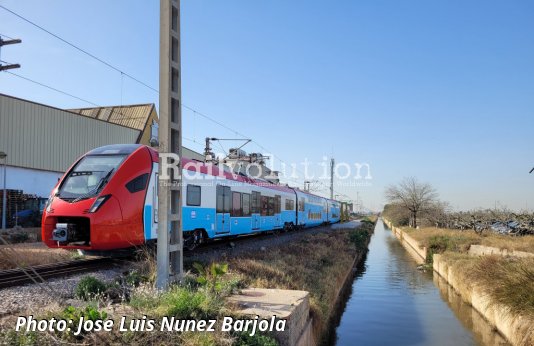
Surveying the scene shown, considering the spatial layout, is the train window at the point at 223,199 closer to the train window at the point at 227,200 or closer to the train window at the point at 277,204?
the train window at the point at 227,200

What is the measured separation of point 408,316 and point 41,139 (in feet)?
77.6

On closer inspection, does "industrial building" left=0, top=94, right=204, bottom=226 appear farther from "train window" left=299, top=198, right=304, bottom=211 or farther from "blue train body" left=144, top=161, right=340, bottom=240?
"train window" left=299, top=198, right=304, bottom=211

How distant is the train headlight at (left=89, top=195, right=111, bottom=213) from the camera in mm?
9310

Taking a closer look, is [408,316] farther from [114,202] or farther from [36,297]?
[36,297]

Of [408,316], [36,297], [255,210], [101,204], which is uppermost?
[101,204]

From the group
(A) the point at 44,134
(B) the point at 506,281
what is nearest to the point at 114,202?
(B) the point at 506,281

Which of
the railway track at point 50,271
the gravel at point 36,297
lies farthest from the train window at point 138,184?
the gravel at point 36,297

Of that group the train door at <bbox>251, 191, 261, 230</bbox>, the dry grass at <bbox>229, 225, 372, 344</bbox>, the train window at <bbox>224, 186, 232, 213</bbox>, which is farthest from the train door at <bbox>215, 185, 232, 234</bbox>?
the train door at <bbox>251, 191, 261, 230</bbox>

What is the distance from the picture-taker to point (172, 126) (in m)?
7.16

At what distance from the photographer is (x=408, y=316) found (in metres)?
13.4

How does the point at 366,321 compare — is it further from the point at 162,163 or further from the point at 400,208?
the point at 400,208

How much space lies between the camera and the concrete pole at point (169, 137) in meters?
6.77

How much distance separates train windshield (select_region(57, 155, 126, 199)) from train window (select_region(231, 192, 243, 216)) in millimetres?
6914

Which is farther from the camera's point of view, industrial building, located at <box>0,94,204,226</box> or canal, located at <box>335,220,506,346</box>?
industrial building, located at <box>0,94,204,226</box>
